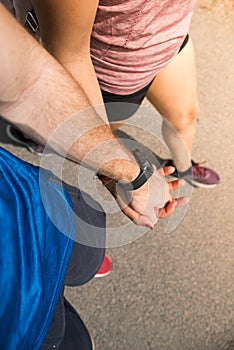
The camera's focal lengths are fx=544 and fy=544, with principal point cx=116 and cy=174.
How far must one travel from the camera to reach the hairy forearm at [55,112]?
50.8 inches

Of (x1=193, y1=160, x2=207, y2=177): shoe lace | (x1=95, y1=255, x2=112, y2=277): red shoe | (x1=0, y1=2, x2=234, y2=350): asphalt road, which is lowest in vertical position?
(x1=0, y1=2, x2=234, y2=350): asphalt road

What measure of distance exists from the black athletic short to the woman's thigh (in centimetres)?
6

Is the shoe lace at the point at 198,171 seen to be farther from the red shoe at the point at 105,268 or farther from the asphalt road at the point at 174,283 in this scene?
the red shoe at the point at 105,268

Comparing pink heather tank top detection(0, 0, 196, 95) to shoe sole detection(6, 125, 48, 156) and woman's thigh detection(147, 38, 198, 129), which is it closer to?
woman's thigh detection(147, 38, 198, 129)

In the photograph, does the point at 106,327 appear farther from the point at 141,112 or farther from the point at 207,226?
the point at 141,112

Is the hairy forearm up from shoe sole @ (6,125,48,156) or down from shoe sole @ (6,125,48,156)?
up

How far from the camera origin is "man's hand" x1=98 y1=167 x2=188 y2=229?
5.00ft

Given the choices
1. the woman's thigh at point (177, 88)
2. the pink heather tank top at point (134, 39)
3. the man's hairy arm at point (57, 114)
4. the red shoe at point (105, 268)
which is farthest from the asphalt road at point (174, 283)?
the man's hairy arm at point (57, 114)

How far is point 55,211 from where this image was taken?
141cm

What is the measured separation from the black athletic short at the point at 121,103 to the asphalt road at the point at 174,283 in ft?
1.86

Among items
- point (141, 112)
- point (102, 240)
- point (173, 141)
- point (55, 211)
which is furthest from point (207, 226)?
point (55, 211)

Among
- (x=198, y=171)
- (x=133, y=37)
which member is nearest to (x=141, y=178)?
(x=133, y=37)

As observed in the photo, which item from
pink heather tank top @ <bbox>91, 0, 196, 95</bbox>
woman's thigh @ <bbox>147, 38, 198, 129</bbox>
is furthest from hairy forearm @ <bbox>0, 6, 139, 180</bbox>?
woman's thigh @ <bbox>147, 38, 198, 129</bbox>

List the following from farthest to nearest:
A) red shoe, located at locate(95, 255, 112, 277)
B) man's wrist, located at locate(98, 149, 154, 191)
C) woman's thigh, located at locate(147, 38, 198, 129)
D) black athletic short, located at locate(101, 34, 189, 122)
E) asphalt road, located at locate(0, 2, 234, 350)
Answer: red shoe, located at locate(95, 255, 112, 277) → asphalt road, located at locate(0, 2, 234, 350) → woman's thigh, located at locate(147, 38, 198, 129) → black athletic short, located at locate(101, 34, 189, 122) → man's wrist, located at locate(98, 149, 154, 191)
